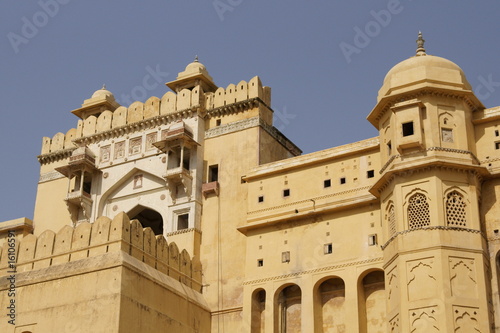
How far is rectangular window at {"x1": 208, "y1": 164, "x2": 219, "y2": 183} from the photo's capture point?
25312 millimetres

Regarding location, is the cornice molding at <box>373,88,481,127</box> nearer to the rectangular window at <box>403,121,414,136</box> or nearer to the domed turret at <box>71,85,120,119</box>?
the rectangular window at <box>403,121,414,136</box>

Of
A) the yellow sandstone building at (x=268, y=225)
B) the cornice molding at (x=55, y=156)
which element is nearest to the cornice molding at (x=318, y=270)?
the yellow sandstone building at (x=268, y=225)

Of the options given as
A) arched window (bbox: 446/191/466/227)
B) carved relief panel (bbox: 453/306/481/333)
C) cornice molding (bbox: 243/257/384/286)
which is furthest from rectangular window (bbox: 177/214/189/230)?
carved relief panel (bbox: 453/306/481/333)

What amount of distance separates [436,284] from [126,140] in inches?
458

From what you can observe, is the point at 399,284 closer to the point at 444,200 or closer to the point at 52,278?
the point at 444,200

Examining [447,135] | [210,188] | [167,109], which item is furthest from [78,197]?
Answer: [447,135]

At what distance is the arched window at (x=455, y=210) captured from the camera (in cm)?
1930

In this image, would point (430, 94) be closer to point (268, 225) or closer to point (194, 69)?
point (268, 225)

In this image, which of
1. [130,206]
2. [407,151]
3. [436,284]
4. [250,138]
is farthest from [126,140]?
[436,284]

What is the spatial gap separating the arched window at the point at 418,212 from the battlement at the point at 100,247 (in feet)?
20.9

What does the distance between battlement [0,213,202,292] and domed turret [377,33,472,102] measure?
6589 millimetres

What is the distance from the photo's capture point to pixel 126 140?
2689 centimetres

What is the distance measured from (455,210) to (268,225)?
5.39 metres

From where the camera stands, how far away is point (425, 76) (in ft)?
67.1
